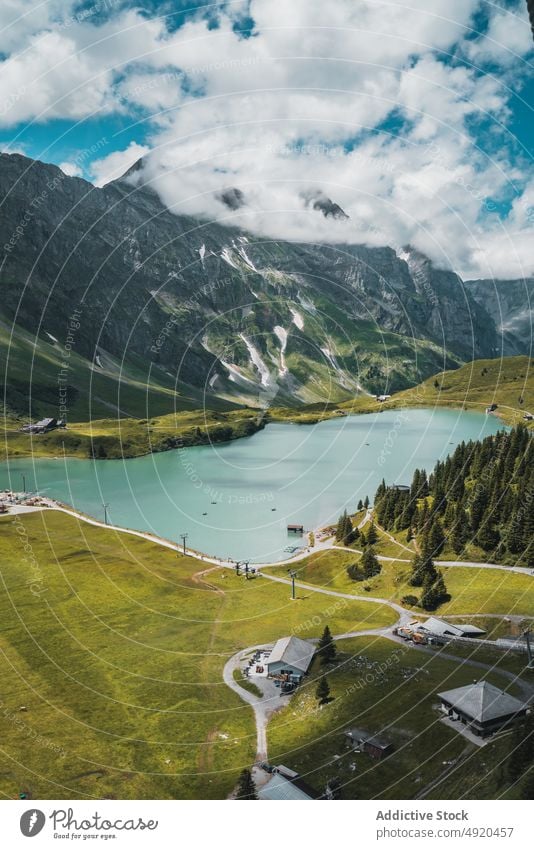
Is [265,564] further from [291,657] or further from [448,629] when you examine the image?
[291,657]

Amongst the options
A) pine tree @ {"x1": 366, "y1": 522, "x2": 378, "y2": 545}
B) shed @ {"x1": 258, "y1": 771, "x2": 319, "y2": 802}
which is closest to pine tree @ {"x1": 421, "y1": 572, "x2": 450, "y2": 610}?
pine tree @ {"x1": 366, "y1": 522, "x2": 378, "y2": 545}

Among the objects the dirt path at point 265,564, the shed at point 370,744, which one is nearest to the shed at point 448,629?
the dirt path at point 265,564

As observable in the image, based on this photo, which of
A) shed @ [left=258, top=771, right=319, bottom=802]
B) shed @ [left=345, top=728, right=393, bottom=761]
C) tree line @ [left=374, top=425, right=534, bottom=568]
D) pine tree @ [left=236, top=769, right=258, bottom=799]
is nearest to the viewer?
shed @ [left=258, top=771, right=319, bottom=802]

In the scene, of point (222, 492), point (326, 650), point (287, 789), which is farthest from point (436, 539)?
point (222, 492)

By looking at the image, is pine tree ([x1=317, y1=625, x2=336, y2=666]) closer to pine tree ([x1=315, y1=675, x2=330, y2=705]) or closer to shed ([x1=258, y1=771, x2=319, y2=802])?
pine tree ([x1=315, y1=675, x2=330, y2=705])

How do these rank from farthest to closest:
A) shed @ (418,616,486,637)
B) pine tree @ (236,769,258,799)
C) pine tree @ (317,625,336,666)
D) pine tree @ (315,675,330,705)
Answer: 1. shed @ (418,616,486,637)
2. pine tree @ (317,625,336,666)
3. pine tree @ (315,675,330,705)
4. pine tree @ (236,769,258,799)
